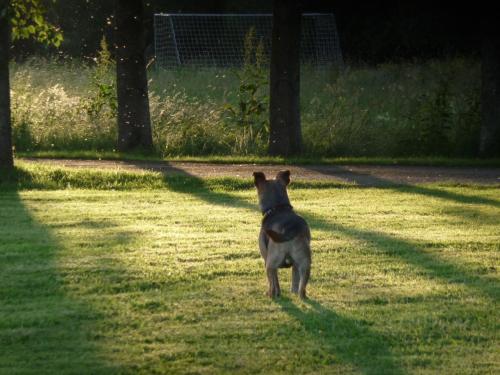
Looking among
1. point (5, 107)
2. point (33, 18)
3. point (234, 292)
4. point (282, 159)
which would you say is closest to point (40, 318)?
point (234, 292)

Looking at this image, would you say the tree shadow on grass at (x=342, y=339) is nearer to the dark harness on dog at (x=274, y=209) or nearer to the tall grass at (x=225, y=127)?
the dark harness on dog at (x=274, y=209)

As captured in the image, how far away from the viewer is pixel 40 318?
7547mm

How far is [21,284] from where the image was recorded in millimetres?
8672

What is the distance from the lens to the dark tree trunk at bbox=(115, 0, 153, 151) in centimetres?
2045

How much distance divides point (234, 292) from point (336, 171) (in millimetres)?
9774

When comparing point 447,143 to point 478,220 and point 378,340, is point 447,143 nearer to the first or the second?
point 478,220

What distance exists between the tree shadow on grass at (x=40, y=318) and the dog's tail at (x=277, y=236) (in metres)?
1.32

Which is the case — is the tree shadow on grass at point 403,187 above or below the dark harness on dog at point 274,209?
below

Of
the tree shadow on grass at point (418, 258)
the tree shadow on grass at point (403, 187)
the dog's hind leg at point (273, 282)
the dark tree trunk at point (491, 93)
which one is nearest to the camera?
the dog's hind leg at point (273, 282)

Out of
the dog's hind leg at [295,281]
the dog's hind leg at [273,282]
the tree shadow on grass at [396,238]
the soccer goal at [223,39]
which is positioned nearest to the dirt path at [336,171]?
the tree shadow on grass at [396,238]

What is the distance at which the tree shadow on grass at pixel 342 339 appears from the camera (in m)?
6.62

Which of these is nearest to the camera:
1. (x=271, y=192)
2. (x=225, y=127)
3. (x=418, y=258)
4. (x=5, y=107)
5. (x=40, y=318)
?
(x=40, y=318)

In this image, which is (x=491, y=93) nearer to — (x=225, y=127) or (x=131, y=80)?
(x=225, y=127)

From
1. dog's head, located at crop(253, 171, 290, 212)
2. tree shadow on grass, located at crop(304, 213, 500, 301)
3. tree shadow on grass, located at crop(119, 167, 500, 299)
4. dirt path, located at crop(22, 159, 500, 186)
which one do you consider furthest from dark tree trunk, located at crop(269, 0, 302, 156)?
dog's head, located at crop(253, 171, 290, 212)
